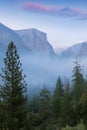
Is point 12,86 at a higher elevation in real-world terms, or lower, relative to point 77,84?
lower

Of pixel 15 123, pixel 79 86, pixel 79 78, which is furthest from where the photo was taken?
pixel 79 78

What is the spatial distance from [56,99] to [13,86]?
39.5 metres

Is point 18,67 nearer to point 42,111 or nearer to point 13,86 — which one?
point 13,86

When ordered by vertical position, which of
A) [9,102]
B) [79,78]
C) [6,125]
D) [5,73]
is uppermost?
[79,78]

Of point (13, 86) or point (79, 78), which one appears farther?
point (79, 78)

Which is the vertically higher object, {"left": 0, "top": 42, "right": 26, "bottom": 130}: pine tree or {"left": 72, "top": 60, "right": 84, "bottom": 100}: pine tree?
{"left": 72, "top": 60, "right": 84, "bottom": 100}: pine tree

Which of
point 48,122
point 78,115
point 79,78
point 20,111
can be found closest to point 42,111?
point 48,122

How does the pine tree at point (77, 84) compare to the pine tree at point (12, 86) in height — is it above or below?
above

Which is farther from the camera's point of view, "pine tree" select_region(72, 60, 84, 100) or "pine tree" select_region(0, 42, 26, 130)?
"pine tree" select_region(72, 60, 84, 100)

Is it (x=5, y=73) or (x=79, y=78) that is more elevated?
(x=79, y=78)

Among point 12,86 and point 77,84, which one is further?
point 77,84

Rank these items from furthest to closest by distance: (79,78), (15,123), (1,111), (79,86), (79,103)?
(79,78)
(79,86)
(79,103)
(15,123)
(1,111)

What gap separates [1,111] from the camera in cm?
3809

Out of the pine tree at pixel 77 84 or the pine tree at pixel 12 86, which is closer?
the pine tree at pixel 12 86
